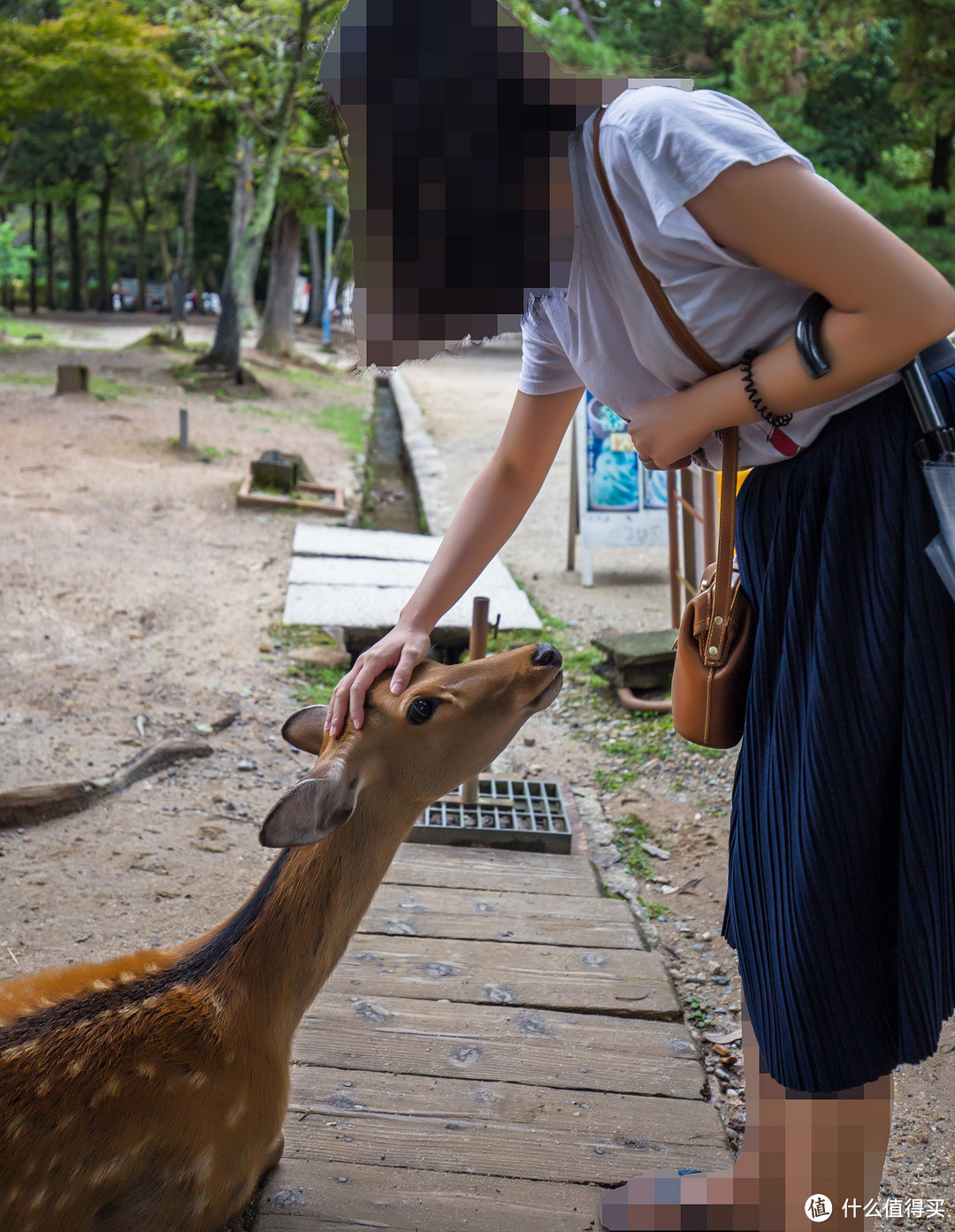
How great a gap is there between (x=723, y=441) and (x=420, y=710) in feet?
2.75

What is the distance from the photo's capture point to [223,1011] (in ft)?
6.15

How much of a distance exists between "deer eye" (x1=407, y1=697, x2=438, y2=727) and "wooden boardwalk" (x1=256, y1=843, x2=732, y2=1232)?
0.73m

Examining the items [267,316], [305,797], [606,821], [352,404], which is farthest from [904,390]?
[267,316]

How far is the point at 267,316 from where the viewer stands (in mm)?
18781

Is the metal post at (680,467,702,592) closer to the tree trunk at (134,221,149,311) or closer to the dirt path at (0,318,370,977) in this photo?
the dirt path at (0,318,370,977)

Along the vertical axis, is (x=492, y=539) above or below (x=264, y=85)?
below

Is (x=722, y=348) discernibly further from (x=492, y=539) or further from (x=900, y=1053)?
(x=900, y=1053)

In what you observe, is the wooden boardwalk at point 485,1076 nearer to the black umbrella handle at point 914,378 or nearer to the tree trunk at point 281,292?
the black umbrella handle at point 914,378

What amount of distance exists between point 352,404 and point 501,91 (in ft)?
46.2

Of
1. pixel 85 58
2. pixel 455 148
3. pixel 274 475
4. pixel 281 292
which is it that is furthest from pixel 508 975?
pixel 281 292

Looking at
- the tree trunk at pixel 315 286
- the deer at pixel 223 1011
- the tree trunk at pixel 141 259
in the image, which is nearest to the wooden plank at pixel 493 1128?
the deer at pixel 223 1011

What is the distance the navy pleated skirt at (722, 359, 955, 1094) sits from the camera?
1.39 meters

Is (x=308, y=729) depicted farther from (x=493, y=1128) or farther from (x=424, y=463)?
(x=424, y=463)

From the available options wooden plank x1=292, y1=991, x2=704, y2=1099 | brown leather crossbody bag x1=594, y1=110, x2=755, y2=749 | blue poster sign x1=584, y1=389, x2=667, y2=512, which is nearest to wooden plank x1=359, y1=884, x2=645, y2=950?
wooden plank x1=292, y1=991, x2=704, y2=1099
